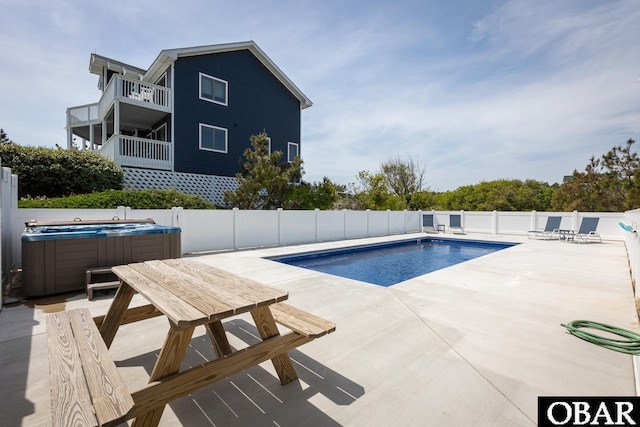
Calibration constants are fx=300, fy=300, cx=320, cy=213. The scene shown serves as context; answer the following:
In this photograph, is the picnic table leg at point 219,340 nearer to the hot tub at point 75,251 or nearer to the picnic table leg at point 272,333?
the picnic table leg at point 272,333

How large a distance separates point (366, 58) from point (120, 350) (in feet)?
36.8

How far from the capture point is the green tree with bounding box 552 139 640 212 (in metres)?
18.0

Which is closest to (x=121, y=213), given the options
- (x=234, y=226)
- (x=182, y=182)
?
(x=234, y=226)

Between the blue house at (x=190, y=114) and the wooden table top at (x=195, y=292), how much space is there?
10.8 metres

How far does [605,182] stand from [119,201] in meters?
25.4

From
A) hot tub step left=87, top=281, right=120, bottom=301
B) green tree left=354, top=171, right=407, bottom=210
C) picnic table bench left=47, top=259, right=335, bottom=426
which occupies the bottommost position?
hot tub step left=87, top=281, right=120, bottom=301

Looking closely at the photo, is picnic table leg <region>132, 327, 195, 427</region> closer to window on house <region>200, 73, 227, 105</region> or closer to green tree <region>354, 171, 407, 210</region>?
window on house <region>200, 73, 227, 105</region>

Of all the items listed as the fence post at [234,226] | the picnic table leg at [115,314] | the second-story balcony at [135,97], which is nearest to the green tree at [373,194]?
the fence post at [234,226]

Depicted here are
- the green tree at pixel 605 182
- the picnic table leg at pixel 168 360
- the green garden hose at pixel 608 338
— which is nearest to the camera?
the picnic table leg at pixel 168 360

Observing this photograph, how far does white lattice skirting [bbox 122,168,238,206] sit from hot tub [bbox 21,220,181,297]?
6797 millimetres

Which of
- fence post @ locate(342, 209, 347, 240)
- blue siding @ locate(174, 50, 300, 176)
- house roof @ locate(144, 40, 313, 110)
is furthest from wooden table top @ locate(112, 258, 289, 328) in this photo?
house roof @ locate(144, 40, 313, 110)

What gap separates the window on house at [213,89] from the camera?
44.2ft

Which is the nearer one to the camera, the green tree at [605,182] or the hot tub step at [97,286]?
the hot tub step at [97,286]

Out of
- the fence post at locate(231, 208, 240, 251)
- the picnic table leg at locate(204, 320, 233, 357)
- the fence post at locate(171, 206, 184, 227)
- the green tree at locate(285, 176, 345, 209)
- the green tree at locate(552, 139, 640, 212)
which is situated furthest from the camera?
the green tree at locate(552, 139, 640, 212)
